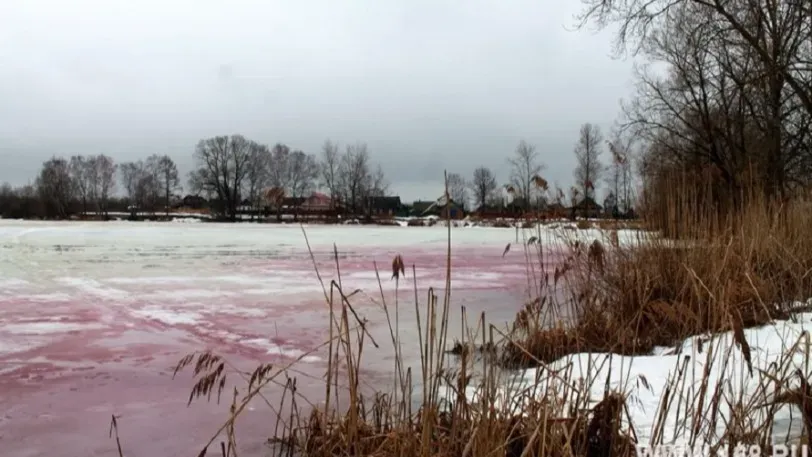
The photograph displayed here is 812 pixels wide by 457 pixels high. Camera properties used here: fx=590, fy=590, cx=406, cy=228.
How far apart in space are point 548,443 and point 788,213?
18.0ft

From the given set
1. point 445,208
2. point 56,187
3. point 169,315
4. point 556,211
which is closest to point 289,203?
point 445,208

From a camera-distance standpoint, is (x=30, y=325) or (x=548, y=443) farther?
(x=30, y=325)

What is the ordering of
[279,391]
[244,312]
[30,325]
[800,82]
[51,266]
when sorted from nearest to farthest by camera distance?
[279,391], [30,325], [244,312], [51,266], [800,82]

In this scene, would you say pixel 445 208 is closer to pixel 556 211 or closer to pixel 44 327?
pixel 556 211

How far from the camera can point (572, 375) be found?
2889 mm

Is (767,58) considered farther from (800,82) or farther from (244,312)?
(244,312)

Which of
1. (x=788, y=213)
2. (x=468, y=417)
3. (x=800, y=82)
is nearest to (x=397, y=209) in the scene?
(x=800, y=82)

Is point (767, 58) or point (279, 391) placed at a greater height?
point (767, 58)

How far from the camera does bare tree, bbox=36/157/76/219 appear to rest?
189ft

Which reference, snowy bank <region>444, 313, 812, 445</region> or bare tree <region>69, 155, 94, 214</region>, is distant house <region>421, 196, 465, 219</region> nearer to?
snowy bank <region>444, 313, 812, 445</region>

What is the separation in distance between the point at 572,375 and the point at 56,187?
72.7m

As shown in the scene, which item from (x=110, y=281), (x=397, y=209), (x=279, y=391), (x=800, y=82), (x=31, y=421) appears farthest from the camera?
(x=397, y=209)

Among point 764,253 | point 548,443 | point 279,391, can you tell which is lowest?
point 279,391

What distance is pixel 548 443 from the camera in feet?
6.16
